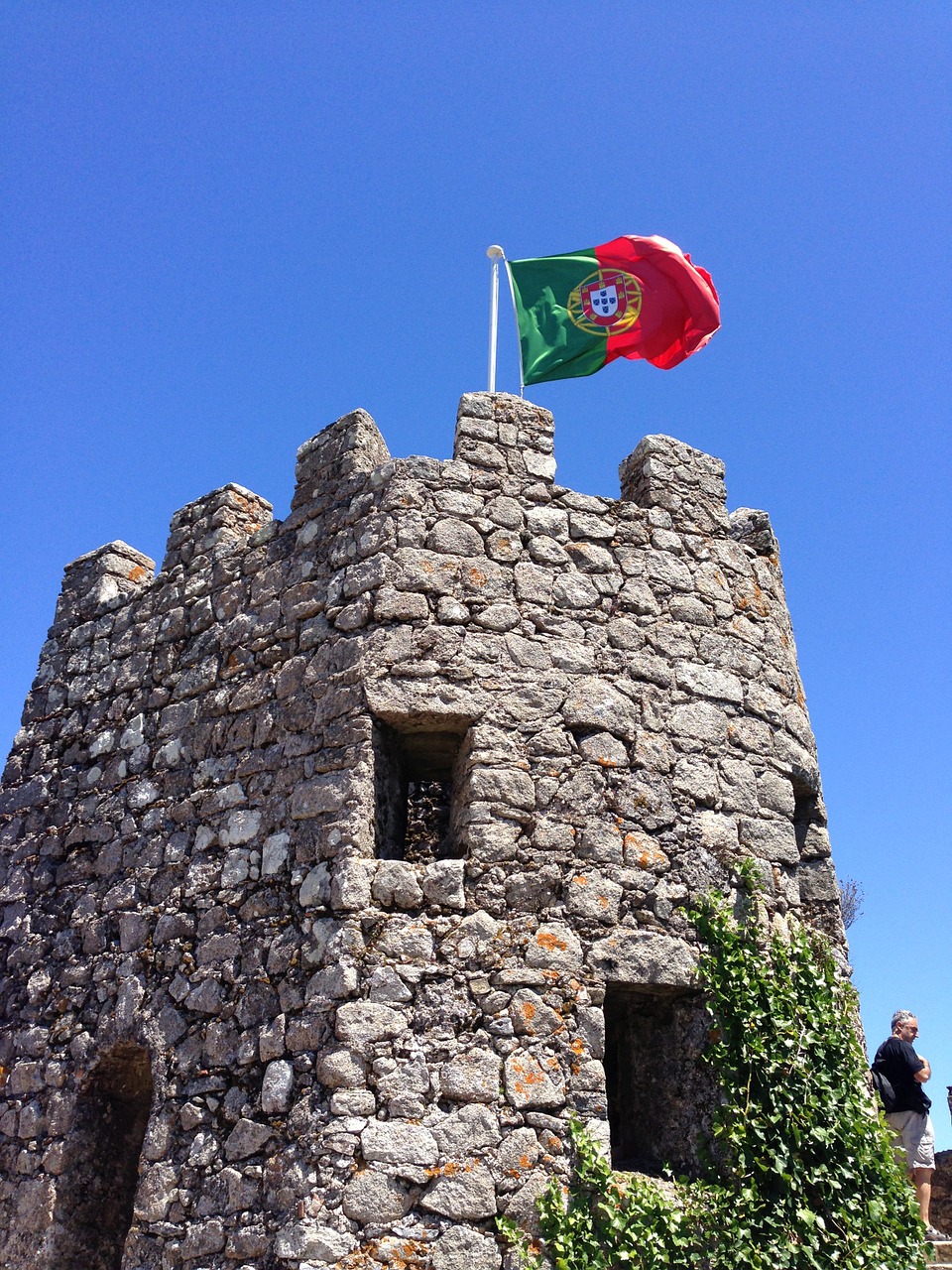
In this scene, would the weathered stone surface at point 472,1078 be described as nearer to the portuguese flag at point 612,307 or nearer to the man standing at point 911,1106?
the man standing at point 911,1106

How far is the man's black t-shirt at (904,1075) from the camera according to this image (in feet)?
21.4

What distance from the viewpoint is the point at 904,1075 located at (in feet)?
21.5

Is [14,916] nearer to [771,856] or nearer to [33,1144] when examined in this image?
[33,1144]

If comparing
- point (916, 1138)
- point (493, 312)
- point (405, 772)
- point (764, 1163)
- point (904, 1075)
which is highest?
point (493, 312)

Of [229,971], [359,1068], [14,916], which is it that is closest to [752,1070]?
[359,1068]

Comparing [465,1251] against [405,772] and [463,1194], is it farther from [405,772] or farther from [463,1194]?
[405,772]

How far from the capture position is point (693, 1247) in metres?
Result: 4.68

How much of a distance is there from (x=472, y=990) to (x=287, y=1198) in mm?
1142

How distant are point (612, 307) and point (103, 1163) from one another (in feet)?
19.9

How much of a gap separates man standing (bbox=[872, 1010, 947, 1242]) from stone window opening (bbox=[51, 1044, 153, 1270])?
429cm

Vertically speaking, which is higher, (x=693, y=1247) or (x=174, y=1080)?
(x=174, y=1080)

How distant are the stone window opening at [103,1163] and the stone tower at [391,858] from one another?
17mm

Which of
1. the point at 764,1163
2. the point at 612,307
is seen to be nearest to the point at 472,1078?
the point at 764,1163

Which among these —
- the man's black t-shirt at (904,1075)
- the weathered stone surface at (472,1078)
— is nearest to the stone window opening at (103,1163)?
the weathered stone surface at (472,1078)
